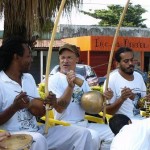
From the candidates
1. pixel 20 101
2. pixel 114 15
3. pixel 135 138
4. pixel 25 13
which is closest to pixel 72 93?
pixel 20 101

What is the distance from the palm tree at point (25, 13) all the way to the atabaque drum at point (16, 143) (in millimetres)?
3216

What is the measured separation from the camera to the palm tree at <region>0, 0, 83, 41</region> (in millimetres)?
6625

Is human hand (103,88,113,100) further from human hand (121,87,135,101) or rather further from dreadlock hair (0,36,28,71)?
dreadlock hair (0,36,28,71)

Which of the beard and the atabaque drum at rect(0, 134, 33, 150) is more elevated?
the beard

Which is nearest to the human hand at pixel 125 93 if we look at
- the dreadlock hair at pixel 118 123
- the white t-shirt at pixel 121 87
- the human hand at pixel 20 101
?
the white t-shirt at pixel 121 87

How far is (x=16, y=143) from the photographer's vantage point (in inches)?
142

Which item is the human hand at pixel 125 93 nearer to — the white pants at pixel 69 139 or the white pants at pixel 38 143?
the white pants at pixel 69 139

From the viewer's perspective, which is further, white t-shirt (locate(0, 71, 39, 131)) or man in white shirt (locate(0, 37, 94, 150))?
white t-shirt (locate(0, 71, 39, 131))

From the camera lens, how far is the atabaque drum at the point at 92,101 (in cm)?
489

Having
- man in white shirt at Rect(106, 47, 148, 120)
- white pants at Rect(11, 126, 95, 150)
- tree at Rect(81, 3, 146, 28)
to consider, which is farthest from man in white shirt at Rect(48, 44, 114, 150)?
tree at Rect(81, 3, 146, 28)

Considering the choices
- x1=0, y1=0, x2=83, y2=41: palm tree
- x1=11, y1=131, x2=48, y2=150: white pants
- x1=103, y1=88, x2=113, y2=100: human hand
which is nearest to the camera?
x1=11, y1=131, x2=48, y2=150: white pants

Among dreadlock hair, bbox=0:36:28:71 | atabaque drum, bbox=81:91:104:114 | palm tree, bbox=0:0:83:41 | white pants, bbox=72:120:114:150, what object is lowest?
white pants, bbox=72:120:114:150

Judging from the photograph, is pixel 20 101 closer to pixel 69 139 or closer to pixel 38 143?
pixel 38 143

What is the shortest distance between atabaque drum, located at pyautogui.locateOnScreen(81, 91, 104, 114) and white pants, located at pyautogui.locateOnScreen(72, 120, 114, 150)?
24 cm
